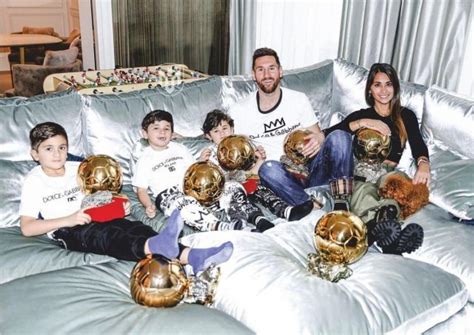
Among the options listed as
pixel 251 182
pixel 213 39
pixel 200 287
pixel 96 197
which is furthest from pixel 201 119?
pixel 213 39

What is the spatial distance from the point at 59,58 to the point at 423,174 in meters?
3.49

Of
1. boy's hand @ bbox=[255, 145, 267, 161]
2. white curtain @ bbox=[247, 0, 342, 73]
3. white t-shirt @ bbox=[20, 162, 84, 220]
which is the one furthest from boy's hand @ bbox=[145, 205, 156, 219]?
white curtain @ bbox=[247, 0, 342, 73]

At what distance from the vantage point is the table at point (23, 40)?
5.58m

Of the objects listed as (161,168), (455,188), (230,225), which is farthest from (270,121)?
(455,188)

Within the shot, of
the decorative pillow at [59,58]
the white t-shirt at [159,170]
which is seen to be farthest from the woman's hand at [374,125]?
the decorative pillow at [59,58]

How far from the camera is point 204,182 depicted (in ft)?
7.02

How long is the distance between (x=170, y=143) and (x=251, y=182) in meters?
0.41

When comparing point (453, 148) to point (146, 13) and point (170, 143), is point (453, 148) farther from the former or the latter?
point (146, 13)

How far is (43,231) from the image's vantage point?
6.45 ft

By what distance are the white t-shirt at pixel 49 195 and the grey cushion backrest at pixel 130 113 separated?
0.37 meters

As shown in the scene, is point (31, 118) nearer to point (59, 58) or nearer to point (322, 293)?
point (322, 293)

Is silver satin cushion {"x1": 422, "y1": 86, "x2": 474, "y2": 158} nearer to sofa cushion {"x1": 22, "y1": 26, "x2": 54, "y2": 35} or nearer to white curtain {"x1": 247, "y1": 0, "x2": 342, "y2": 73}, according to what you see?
white curtain {"x1": 247, "y1": 0, "x2": 342, "y2": 73}

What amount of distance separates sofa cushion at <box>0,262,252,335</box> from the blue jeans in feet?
2.94

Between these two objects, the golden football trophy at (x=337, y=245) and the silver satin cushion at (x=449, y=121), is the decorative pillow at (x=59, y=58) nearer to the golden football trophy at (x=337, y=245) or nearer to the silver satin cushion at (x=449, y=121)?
the silver satin cushion at (x=449, y=121)
